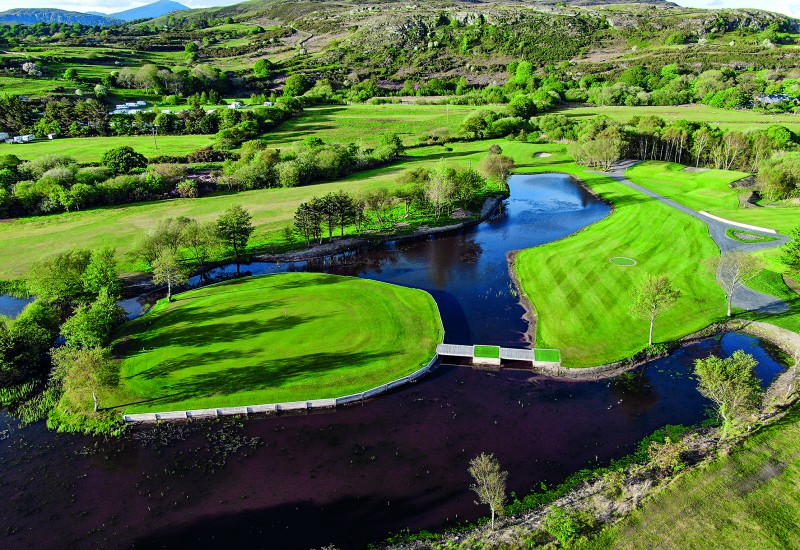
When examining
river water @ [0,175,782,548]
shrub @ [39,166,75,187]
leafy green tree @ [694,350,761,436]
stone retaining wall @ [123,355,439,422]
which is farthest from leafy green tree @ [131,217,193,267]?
leafy green tree @ [694,350,761,436]

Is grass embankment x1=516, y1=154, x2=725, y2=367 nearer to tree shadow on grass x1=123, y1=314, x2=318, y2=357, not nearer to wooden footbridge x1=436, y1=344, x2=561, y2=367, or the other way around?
wooden footbridge x1=436, y1=344, x2=561, y2=367

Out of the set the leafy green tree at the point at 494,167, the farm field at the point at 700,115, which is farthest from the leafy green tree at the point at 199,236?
the farm field at the point at 700,115

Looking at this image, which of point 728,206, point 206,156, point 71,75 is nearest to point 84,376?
point 206,156

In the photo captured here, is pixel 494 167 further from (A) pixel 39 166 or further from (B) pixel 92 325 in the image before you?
(A) pixel 39 166

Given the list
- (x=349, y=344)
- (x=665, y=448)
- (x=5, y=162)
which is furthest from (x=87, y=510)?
(x=5, y=162)

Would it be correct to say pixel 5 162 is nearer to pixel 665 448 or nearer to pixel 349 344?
pixel 349 344
